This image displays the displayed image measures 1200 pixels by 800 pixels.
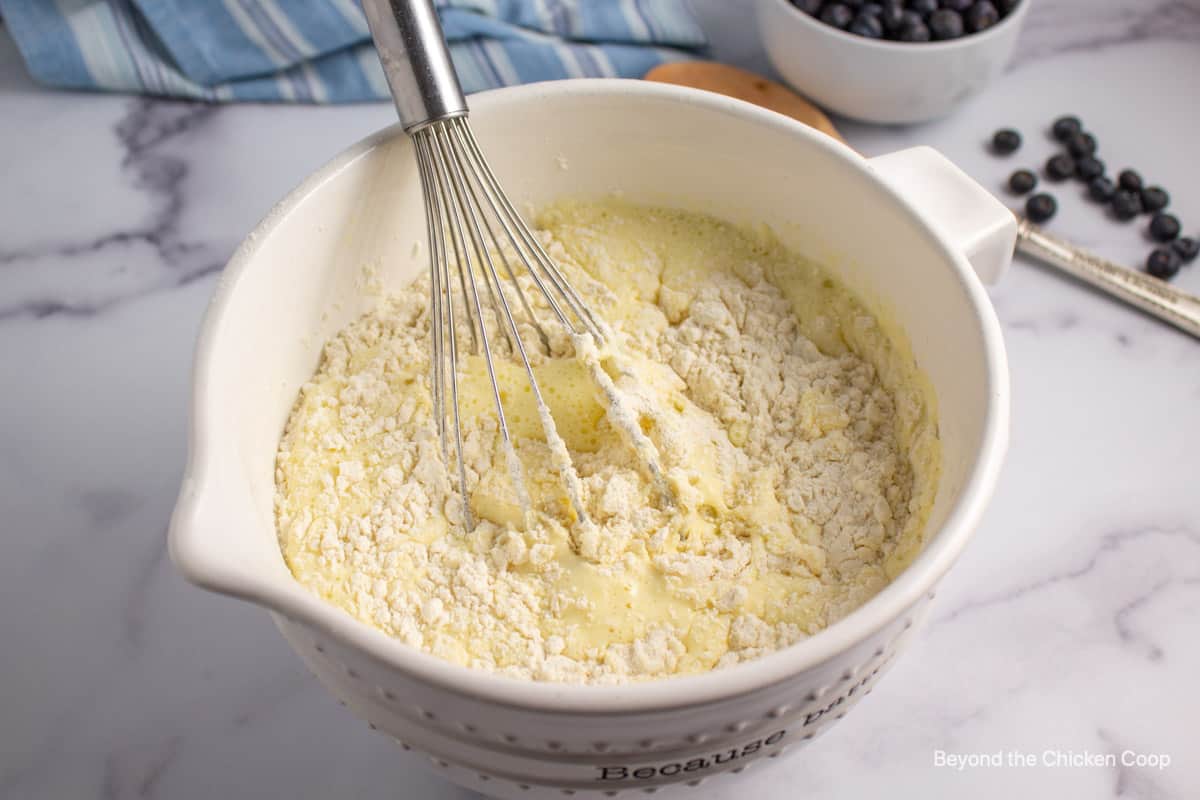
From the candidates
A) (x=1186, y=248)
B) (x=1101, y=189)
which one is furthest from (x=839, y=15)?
(x=1186, y=248)

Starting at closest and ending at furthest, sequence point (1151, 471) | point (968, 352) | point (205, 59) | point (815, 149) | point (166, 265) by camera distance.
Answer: point (968, 352), point (815, 149), point (1151, 471), point (166, 265), point (205, 59)

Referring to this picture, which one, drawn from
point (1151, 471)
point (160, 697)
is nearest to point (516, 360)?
point (160, 697)

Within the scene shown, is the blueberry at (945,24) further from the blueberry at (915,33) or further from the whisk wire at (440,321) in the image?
the whisk wire at (440,321)

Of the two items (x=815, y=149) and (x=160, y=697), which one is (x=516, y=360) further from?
A: (x=160, y=697)

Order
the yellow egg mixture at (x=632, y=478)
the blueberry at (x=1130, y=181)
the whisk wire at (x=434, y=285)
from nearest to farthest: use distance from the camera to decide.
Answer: the yellow egg mixture at (x=632, y=478)
the whisk wire at (x=434, y=285)
the blueberry at (x=1130, y=181)

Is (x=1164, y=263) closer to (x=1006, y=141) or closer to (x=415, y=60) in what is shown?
(x=1006, y=141)

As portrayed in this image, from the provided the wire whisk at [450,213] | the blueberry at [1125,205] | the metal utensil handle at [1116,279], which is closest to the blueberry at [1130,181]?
the blueberry at [1125,205]

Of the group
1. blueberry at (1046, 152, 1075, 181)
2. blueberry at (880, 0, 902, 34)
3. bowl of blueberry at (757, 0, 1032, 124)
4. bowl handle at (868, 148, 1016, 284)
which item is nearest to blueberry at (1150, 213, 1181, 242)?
blueberry at (1046, 152, 1075, 181)
